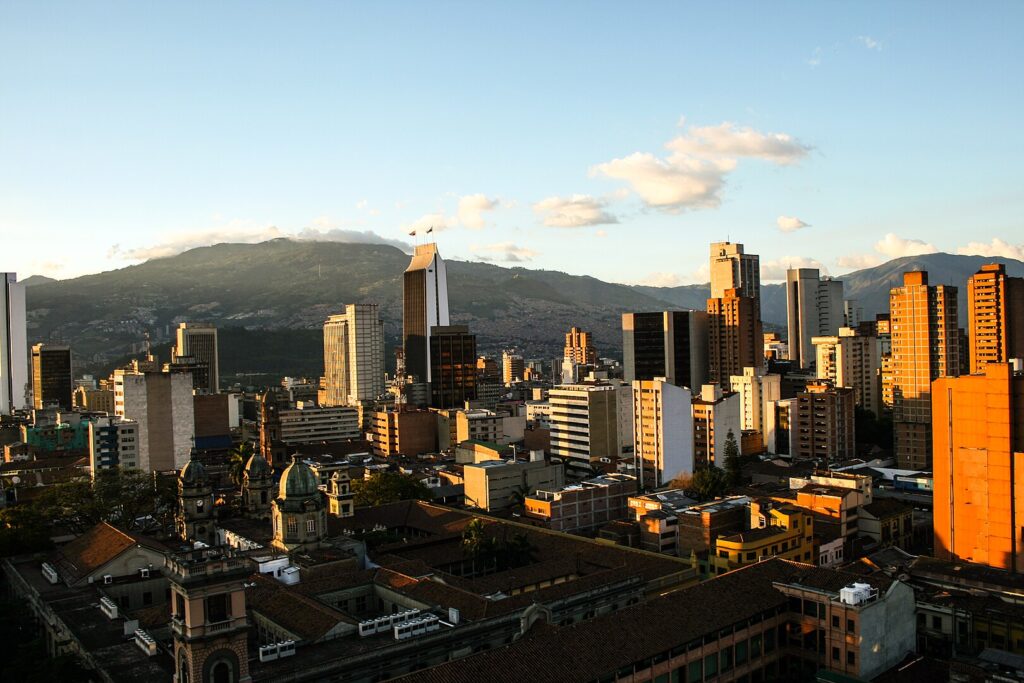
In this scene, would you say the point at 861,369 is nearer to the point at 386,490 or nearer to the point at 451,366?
the point at 451,366

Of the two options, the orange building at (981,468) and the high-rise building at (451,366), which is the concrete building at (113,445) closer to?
the high-rise building at (451,366)

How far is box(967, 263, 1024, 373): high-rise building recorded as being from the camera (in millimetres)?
123062

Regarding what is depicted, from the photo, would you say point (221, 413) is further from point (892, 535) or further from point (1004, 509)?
point (1004, 509)

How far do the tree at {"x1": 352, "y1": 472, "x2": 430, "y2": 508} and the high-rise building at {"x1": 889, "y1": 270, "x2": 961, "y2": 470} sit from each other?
68864 mm

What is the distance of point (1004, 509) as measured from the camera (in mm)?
62281

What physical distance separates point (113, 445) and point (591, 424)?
62.2 m

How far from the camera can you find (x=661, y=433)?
102 meters

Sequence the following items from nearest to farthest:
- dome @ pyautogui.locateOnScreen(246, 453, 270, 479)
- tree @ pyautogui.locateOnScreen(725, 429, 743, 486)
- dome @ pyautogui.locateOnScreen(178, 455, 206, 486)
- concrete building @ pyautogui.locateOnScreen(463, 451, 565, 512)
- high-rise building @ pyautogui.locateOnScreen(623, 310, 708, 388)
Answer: dome @ pyautogui.locateOnScreen(178, 455, 206, 486) → dome @ pyautogui.locateOnScreen(246, 453, 270, 479) → concrete building @ pyautogui.locateOnScreen(463, 451, 565, 512) → tree @ pyautogui.locateOnScreen(725, 429, 743, 486) → high-rise building @ pyautogui.locateOnScreen(623, 310, 708, 388)

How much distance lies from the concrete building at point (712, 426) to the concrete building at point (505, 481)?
22565 mm

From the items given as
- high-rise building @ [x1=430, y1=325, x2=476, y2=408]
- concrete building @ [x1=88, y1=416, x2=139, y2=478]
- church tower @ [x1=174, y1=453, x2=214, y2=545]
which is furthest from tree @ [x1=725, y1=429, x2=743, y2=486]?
high-rise building @ [x1=430, y1=325, x2=476, y2=408]

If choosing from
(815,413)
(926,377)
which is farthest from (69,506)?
(926,377)

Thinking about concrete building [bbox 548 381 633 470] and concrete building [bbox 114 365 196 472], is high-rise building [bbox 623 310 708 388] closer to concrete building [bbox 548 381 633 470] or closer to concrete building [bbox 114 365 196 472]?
concrete building [bbox 548 381 633 470]

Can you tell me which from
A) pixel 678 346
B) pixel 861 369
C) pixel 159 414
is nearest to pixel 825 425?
pixel 861 369

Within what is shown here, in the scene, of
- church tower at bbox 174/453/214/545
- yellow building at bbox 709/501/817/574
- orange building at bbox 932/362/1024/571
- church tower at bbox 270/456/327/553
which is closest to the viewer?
yellow building at bbox 709/501/817/574
